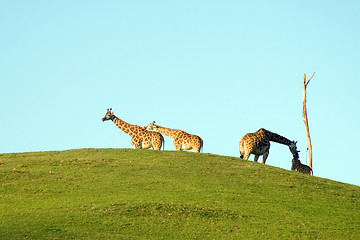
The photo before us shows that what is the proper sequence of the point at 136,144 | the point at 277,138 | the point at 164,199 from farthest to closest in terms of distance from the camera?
the point at 277,138 < the point at 136,144 < the point at 164,199

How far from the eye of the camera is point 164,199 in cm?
3556

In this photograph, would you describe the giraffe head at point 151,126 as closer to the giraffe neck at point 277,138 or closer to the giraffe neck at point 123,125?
the giraffe neck at point 123,125

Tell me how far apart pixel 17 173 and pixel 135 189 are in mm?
7533

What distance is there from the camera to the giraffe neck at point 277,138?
164 ft

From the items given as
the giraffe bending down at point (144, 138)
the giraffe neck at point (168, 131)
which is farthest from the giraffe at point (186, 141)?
the giraffe bending down at point (144, 138)

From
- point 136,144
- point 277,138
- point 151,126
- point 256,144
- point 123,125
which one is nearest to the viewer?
point 256,144

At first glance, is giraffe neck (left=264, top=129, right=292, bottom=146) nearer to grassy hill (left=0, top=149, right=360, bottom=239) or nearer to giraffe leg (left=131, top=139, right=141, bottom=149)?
grassy hill (left=0, top=149, right=360, bottom=239)

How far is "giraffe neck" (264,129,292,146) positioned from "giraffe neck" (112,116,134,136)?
9.87m

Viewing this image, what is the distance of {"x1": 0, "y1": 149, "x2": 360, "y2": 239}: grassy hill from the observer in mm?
32062

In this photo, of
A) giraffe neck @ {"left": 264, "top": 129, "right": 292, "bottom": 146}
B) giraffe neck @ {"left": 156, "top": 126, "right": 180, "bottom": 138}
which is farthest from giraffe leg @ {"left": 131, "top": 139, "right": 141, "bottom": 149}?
giraffe neck @ {"left": 264, "top": 129, "right": 292, "bottom": 146}

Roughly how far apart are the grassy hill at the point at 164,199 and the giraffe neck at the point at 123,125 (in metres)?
3.59

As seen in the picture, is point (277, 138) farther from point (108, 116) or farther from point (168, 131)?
point (108, 116)

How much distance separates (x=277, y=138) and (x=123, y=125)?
11.5 meters

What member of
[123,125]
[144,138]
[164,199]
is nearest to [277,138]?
[144,138]
